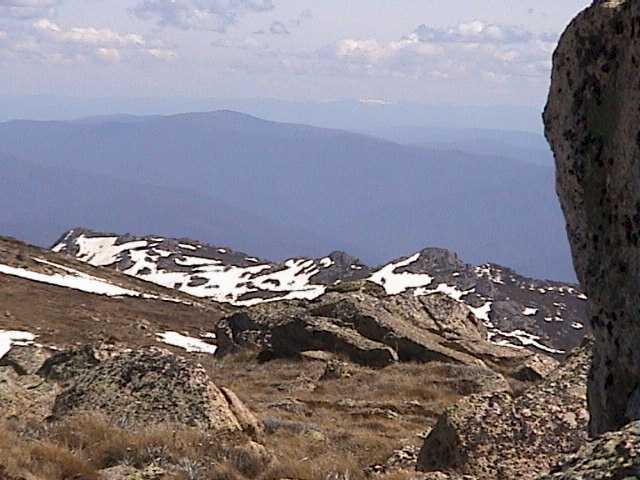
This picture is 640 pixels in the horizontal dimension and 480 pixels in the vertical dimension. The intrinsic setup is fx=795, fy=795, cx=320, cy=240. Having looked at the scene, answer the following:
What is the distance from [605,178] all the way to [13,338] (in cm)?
3630

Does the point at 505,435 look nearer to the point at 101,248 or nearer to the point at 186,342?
the point at 186,342

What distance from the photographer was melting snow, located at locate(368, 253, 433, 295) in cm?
13100

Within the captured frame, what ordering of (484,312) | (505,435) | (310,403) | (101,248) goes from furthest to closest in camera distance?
1. (101,248)
2. (484,312)
3. (310,403)
4. (505,435)

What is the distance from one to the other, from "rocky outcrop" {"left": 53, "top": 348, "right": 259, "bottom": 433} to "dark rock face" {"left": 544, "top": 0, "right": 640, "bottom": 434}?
669cm

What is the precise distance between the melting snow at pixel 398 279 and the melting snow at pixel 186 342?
80264 mm

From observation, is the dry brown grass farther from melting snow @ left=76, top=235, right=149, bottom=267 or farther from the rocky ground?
melting snow @ left=76, top=235, right=149, bottom=267

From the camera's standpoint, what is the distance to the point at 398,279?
Result: 137 m

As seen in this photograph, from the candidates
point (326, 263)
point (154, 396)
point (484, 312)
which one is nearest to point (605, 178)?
point (154, 396)

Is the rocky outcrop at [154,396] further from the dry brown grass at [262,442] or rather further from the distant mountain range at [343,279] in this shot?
the distant mountain range at [343,279]

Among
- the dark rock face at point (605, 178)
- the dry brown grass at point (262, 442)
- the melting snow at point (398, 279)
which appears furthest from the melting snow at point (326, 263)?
the dark rock face at point (605, 178)

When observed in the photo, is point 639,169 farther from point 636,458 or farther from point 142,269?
point 142,269

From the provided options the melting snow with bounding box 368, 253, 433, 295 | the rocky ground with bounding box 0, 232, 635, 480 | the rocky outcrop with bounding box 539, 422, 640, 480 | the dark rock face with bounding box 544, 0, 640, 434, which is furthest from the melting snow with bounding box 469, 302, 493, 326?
the rocky outcrop with bounding box 539, 422, 640, 480

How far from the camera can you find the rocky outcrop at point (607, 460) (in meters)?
4.76

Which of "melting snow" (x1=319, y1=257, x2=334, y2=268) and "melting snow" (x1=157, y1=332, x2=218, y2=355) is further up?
"melting snow" (x1=157, y1=332, x2=218, y2=355)
